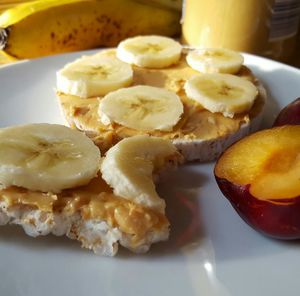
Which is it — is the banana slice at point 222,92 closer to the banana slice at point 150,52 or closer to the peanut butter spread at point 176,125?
Answer: the peanut butter spread at point 176,125

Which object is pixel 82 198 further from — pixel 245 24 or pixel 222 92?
pixel 245 24

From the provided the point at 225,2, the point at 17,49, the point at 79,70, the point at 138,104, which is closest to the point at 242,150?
the point at 138,104

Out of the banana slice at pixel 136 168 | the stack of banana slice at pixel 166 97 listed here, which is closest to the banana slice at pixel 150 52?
the stack of banana slice at pixel 166 97

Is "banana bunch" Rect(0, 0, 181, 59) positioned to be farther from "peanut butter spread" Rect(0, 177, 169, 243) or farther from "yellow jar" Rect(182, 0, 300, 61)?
"peanut butter spread" Rect(0, 177, 169, 243)

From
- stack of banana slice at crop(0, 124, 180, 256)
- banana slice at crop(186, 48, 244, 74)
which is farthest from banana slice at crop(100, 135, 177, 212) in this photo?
banana slice at crop(186, 48, 244, 74)

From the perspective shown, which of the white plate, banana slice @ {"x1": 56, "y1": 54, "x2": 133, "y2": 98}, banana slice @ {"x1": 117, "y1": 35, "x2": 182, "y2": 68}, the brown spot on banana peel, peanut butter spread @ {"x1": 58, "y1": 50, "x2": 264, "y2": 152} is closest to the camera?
the white plate

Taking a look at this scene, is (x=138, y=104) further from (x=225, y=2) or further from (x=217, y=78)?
(x=225, y=2)
